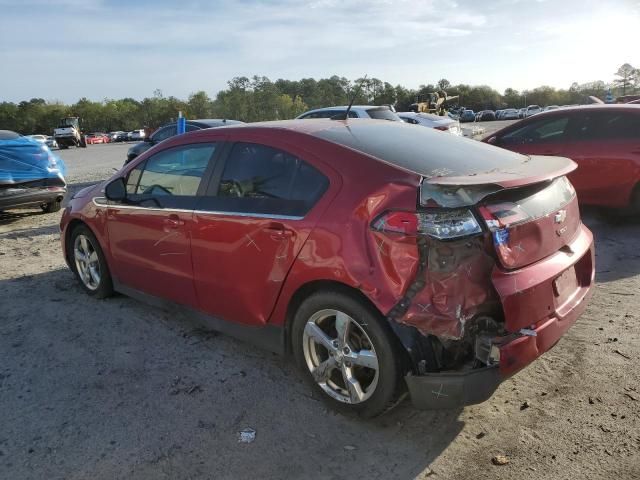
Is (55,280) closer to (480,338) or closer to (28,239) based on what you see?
(28,239)

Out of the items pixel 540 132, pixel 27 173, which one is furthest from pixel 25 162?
pixel 540 132

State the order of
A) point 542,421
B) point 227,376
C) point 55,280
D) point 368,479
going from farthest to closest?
point 55,280
point 227,376
point 542,421
point 368,479

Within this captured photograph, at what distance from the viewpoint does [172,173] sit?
13.5 ft

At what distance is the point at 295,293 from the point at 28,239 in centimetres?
624

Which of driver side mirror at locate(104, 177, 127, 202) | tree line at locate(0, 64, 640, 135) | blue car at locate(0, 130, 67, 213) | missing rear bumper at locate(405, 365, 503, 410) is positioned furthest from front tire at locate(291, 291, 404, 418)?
tree line at locate(0, 64, 640, 135)

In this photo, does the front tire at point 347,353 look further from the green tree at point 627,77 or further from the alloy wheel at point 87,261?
the green tree at point 627,77

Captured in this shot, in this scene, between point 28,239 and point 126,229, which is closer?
point 126,229

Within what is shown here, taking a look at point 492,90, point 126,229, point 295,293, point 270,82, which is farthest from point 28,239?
point 492,90

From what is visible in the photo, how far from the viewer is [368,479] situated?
2.54 m

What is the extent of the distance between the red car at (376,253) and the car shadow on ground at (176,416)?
0.83 ft

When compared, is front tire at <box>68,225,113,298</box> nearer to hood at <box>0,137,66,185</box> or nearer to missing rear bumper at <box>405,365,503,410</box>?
missing rear bumper at <box>405,365,503,410</box>

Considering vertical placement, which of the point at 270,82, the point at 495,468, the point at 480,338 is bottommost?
the point at 495,468

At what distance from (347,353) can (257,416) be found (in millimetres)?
663

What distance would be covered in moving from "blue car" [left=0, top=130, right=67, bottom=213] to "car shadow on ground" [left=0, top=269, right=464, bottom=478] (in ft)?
17.0
